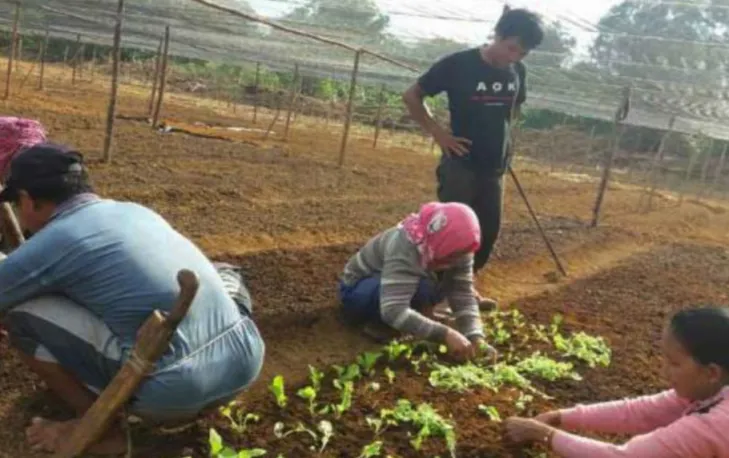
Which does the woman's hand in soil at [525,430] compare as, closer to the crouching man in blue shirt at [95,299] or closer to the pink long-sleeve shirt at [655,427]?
the pink long-sleeve shirt at [655,427]

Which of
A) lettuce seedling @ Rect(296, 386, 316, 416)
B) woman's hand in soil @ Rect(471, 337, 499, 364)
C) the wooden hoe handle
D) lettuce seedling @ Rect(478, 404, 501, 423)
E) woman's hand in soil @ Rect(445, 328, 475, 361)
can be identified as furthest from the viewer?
woman's hand in soil @ Rect(471, 337, 499, 364)

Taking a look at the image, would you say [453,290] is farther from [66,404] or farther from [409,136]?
[409,136]

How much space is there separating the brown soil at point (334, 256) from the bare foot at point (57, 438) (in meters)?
0.07

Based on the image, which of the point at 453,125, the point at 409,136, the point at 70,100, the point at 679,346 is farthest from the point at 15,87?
the point at 679,346

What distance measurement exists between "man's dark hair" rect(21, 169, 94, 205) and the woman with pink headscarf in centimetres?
154

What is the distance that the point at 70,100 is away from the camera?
18234mm

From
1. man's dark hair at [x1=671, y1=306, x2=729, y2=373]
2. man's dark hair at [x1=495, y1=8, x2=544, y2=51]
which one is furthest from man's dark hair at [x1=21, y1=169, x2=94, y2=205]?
man's dark hair at [x1=495, y1=8, x2=544, y2=51]

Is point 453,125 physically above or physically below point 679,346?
above

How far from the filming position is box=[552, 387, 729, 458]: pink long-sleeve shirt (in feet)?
7.92

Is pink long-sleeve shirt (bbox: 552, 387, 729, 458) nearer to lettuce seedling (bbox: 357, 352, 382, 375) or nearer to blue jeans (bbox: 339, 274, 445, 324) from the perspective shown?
lettuce seedling (bbox: 357, 352, 382, 375)

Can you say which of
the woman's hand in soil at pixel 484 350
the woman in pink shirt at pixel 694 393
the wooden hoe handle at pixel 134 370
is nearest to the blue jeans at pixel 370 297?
the woman's hand in soil at pixel 484 350

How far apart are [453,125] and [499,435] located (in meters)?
2.17

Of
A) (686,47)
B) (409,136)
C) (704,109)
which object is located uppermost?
(686,47)

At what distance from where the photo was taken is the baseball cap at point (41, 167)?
2.57m
